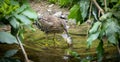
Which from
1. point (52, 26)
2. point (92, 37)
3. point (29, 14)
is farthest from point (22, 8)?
point (52, 26)

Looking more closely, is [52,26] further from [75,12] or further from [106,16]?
[106,16]

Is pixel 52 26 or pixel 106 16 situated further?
pixel 52 26

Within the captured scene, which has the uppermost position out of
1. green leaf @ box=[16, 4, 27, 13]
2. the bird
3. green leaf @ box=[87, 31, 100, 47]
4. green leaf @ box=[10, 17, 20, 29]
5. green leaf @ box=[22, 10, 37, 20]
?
green leaf @ box=[16, 4, 27, 13]

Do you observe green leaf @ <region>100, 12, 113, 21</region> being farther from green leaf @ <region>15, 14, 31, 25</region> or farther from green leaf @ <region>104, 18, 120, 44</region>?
green leaf @ <region>15, 14, 31, 25</region>

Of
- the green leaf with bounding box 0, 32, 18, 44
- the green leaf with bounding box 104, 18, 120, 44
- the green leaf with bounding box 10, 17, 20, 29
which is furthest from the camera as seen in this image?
the green leaf with bounding box 10, 17, 20, 29

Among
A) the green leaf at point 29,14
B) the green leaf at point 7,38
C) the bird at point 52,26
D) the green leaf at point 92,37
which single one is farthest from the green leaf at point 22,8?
the bird at point 52,26

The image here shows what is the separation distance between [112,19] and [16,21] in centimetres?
92

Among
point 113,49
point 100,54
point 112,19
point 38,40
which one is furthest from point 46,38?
point 112,19

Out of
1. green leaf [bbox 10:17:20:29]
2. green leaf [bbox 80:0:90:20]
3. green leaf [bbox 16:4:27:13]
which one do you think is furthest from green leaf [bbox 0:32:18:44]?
green leaf [bbox 80:0:90:20]

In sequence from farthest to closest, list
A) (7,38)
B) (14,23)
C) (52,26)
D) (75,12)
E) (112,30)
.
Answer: (52,26), (75,12), (14,23), (7,38), (112,30)

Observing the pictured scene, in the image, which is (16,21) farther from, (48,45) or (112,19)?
(48,45)

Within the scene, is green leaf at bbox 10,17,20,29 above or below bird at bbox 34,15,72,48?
above

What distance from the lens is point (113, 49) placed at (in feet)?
12.4

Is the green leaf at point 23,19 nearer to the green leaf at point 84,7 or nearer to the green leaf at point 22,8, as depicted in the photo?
the green leaf at point 22,8
